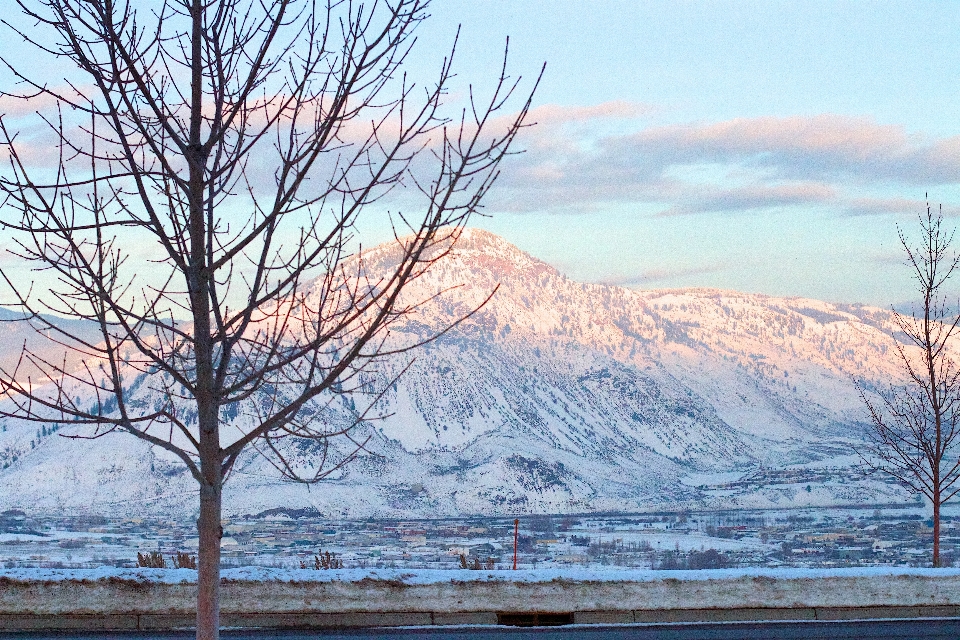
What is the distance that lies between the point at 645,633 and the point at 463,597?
2262 millimetres

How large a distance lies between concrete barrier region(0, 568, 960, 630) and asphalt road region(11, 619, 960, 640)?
0.40 meters

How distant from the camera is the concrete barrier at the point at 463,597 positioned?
13.7m

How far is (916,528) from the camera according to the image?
133375 millimetres

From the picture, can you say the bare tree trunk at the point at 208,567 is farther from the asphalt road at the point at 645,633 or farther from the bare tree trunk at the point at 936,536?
the bare tree trunk at the point at 936,536

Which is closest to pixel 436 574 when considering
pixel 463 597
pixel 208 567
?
pixel 463 597

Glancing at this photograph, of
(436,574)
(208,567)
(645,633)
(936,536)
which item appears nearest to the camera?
(208,567)

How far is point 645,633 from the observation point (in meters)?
13.8

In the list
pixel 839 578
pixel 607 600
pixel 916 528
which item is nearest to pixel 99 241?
pixel 607 600

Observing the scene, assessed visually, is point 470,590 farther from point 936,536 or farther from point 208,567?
point 936,536

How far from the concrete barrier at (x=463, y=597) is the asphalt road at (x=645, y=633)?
0.40 m

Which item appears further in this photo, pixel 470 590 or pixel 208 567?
pixel 470 590

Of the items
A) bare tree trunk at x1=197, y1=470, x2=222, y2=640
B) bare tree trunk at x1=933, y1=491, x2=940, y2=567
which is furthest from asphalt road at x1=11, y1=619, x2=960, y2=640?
bare tree trunk at x1=933, y1=491, x2=940, y2=567

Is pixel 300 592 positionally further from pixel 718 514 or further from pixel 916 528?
pixel 718 514

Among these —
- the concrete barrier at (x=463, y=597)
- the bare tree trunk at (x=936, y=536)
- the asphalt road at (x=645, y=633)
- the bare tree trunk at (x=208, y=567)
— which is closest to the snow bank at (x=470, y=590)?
the concrete barrier at (x=463, y=597)
